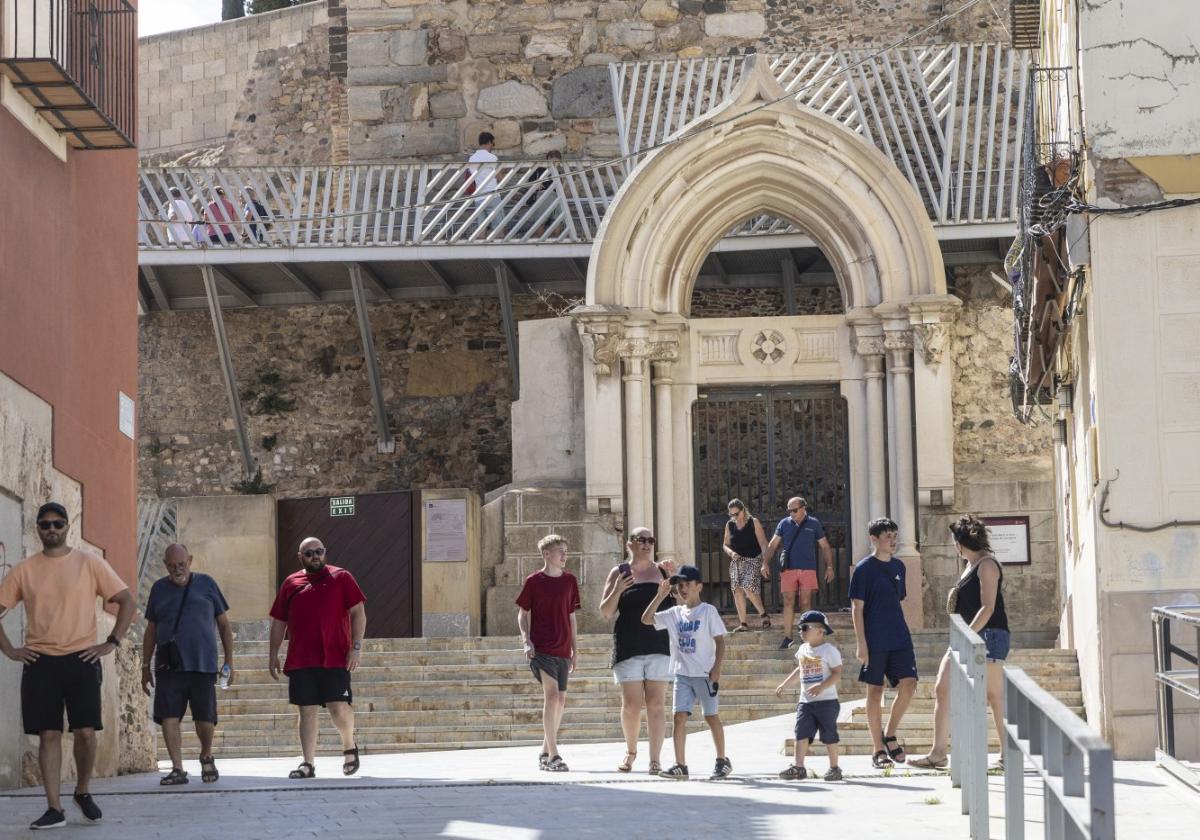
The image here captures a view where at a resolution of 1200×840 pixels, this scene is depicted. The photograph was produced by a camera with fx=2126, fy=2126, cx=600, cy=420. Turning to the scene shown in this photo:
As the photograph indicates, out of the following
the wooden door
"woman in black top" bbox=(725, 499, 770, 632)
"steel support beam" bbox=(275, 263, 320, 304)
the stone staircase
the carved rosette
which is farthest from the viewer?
"steel support beam" bbox=(275, 263, 320, 304)

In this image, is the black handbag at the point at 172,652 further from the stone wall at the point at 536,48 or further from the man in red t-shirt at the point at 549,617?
the stone wall at the point at 536,48

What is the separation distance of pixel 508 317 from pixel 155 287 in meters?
4.27

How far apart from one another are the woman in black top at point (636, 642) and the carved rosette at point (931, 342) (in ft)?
27.1

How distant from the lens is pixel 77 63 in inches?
472

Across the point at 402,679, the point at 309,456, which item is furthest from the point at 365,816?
the point at 309,456

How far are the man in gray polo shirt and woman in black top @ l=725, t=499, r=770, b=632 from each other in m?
6.49

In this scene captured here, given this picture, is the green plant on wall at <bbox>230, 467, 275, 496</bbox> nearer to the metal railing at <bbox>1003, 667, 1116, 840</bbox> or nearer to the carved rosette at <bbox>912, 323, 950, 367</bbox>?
the carved rosette at <bbox>912, 323, 950, 367</bbox>

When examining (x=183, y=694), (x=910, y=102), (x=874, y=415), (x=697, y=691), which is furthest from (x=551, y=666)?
(x=910, y=102)

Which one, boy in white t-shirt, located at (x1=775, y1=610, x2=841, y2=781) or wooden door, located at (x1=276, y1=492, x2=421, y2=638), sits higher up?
wooden door, located at (x1=276, y1=492, x2=421, y2=638)

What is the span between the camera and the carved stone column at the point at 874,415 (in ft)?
63.6

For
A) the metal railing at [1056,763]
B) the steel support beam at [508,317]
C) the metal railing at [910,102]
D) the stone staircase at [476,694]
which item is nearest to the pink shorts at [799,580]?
the stone staircase at [476,694]

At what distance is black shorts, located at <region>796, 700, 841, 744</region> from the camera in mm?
10820

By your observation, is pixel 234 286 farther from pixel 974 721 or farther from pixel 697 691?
pixel 974 721

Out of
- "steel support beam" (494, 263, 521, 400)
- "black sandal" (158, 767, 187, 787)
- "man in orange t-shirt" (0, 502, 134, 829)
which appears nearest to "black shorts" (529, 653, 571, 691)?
"black sandal" (158, 767, 187, 787)
